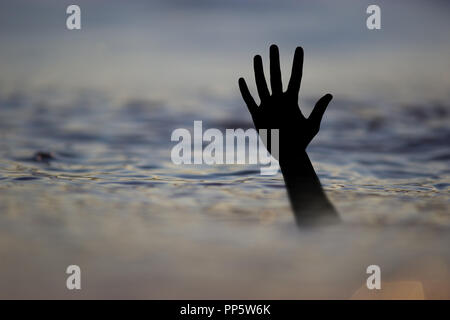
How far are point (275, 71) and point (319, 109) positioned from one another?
0.49m

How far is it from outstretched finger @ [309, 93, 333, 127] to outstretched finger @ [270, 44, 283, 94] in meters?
0.36

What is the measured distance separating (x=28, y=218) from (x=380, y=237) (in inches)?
110

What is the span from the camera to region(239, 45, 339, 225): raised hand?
13.1 feet

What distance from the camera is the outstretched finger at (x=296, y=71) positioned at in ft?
12.8

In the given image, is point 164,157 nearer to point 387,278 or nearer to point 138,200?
point 138,200

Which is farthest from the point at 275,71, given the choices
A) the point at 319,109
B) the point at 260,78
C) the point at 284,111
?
the point at 319,109

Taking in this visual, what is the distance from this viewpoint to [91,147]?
646 cm

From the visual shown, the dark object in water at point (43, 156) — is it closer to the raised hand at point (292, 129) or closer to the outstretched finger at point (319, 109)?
the raised hand at point (292, 129)

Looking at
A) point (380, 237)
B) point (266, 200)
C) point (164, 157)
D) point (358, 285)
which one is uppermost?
point (164, 157)

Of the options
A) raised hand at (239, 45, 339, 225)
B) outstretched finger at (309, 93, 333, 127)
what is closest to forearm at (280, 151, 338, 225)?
raised hand at (239, 45, 339, 225)

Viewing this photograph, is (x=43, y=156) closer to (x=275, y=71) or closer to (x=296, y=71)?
(x=275, y=71)

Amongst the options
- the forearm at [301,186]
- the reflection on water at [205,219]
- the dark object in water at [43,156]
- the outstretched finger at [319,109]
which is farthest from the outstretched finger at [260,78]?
the dark object in water at [43,156]

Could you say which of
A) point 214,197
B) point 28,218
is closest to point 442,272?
point 214,197

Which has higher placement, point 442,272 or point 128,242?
point 128,242
